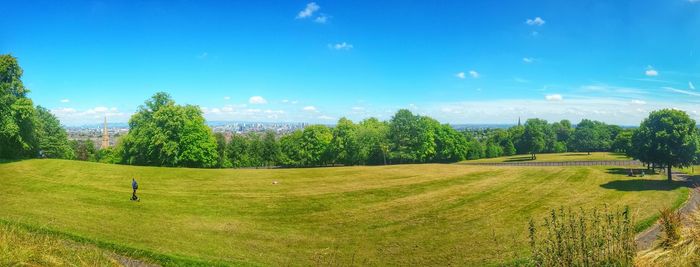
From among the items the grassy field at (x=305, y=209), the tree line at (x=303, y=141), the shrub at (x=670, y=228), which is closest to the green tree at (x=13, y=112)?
the tree line at (x=303, y=141)

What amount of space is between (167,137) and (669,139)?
210 feet

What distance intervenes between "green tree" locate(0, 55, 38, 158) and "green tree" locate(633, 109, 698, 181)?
230ft

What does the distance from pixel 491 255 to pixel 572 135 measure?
124916 mm

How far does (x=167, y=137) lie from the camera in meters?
50.4

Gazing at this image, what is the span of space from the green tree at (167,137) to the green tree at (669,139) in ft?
195

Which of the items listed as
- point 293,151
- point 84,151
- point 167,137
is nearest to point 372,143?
point 293,151

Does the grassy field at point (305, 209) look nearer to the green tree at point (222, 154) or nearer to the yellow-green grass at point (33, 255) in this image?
the yellow-green grass at point (33, 255)

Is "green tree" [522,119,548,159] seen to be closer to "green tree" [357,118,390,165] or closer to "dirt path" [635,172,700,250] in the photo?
"green tree" [357,118,390,165]

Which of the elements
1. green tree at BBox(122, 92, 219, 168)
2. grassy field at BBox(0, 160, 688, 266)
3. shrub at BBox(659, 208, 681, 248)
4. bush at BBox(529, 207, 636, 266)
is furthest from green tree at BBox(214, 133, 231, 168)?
shrub at BBox(659, 208, 681, 248)

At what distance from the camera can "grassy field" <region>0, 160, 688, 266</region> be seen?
699 inches

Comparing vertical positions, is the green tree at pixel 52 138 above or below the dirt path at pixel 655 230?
above

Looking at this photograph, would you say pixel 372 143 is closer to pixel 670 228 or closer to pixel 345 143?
pixel 345 143

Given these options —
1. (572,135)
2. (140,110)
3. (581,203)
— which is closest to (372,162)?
(140,110)

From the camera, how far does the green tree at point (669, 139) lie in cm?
4025
